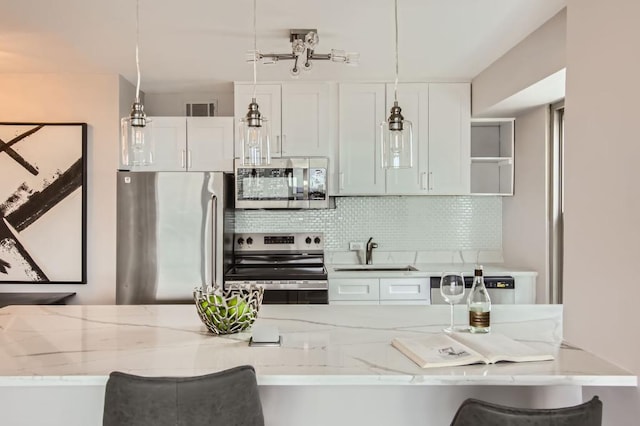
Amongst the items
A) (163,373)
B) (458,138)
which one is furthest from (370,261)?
(163,373)

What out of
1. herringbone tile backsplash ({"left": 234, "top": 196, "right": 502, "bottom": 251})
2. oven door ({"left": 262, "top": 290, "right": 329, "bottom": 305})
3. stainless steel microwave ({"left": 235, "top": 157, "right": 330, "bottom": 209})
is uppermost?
stainless steel microwave ({"left": 235, "top": 157, "right": 330, "bottom": 209})

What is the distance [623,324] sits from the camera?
1304 mm

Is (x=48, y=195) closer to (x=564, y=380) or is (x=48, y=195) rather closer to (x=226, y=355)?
(x=226, y=355)

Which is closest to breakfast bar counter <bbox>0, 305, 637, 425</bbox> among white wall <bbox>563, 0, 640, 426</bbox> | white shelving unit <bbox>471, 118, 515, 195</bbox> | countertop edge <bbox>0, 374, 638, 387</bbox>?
countertop edge <bbox>0, 374, 638, 387</bbox>

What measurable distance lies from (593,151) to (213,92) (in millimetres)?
3413

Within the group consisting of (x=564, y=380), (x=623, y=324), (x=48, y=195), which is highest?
(x=48, y=195)

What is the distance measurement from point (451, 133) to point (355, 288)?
155cm

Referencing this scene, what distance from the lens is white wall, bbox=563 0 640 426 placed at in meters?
1.27

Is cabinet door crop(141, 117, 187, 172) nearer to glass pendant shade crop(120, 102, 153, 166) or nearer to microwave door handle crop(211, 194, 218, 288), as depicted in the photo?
microwave door handle crop(211, 194, 218, 288)

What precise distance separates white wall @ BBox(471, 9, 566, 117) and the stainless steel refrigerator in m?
2.25

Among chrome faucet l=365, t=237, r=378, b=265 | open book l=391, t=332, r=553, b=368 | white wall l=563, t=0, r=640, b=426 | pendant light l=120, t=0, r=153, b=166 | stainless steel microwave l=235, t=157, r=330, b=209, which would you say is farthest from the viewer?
chrome faucet l=365, t=237, r=378, b=265

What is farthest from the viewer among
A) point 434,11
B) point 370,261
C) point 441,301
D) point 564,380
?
point 370,261

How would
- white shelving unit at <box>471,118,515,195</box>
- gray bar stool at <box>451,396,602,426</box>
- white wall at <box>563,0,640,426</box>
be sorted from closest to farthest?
gray bar stool at <box>451,396,602,426</box> → white wall at <box>563,0,640,426</box> → white shelving unit at <box>471,118,515,195</box>

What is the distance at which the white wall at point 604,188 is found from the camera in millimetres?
1269
